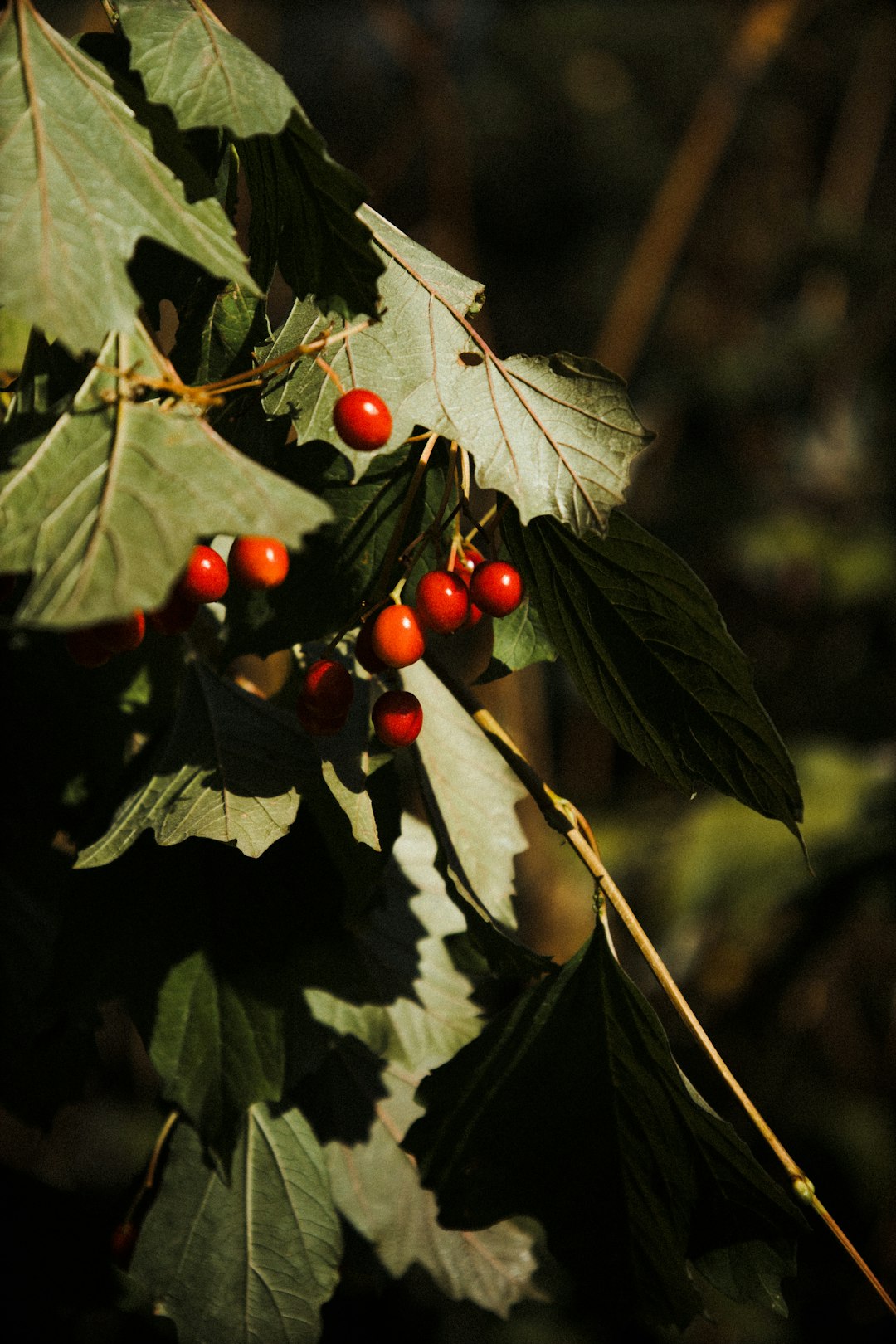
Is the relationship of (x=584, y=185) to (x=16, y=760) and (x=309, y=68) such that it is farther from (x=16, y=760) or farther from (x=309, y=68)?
(x=16, y=760)

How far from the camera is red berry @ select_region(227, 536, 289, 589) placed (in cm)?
45

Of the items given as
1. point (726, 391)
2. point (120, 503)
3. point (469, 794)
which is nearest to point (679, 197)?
point (726, 391)

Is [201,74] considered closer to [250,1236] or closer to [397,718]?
[397,718]

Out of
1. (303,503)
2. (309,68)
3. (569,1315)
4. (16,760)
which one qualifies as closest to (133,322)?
(303,503)

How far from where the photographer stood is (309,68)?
11.0ft

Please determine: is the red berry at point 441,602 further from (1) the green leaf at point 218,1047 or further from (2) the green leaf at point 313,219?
(1) the green leaf at point 218,1047

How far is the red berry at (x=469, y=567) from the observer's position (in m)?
0.53

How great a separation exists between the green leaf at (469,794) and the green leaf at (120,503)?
267 mm

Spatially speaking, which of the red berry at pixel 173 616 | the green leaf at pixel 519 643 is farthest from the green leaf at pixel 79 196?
the green leaf at pixel 519 643

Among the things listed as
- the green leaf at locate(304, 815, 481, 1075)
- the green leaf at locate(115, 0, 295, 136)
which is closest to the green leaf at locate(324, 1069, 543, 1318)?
the green leaf at locate(304, 815, 481, 1075)

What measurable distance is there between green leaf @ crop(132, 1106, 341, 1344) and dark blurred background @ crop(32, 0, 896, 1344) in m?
0.17

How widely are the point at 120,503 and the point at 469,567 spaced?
0.76ft

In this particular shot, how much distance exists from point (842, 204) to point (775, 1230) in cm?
403

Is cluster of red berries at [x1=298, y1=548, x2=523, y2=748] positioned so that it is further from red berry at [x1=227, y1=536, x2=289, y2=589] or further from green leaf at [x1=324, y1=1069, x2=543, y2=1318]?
green leaf at [x1=324, y1=1069, x2=543, y2=1318]
